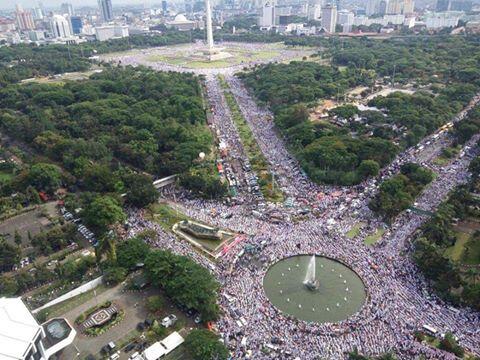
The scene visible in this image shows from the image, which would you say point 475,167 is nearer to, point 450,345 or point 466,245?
point 466,245

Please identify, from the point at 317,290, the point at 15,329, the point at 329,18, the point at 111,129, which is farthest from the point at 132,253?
the point at 329,18

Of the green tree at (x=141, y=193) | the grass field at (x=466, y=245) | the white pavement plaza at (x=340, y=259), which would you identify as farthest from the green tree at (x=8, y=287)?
the grass field at (x=466, y=245)

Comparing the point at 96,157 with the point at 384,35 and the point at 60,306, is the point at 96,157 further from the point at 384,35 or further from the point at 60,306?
the point at 384,35

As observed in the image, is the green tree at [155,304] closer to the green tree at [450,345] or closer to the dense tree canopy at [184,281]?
the dense tree canopy at [184,281]

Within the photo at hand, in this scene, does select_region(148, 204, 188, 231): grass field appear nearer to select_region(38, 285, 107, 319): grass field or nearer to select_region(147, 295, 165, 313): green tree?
select_region(38, 285, 107, 319): grass field

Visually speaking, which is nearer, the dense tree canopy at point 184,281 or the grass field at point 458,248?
the dense tree canopy at point 184,281
